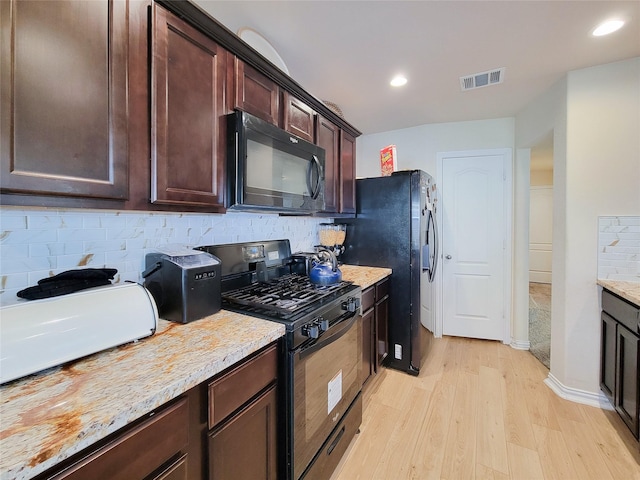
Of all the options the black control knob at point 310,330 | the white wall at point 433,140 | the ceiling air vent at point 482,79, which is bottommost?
the black control knob at point 310,330

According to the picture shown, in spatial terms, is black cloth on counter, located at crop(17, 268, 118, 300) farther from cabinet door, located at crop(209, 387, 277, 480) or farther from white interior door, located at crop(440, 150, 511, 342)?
white interior door, located at crop(440, 150, 511, 342)

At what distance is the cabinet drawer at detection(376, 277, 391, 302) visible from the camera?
2.25 metres

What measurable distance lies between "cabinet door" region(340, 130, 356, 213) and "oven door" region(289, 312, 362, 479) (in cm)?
113

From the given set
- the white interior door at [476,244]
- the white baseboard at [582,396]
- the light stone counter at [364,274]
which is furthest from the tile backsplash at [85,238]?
the white baseboard at [582,396]

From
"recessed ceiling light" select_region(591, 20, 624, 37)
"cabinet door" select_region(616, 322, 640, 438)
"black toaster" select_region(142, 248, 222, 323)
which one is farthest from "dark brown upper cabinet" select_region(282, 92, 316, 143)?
"cabinet door" select_region(616, 322, 640, 438)

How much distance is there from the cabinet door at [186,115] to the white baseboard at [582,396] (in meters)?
2.86

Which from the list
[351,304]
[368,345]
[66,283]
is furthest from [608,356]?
[66,283]

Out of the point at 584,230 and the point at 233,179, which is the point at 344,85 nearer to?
the point at 233,179

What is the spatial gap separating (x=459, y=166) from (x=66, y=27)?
337 centimetres

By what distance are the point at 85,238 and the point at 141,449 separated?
84cm

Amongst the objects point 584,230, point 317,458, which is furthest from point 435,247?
point 317,458

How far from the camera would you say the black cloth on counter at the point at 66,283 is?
2.78 ft

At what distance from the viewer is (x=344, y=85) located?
231cm

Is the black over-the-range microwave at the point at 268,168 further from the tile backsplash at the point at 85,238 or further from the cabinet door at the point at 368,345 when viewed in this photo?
the cabinet door at the point at 368,345
